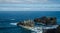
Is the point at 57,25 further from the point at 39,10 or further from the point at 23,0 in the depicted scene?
the point at 23,0

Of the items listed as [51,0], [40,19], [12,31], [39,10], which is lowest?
[12,31]

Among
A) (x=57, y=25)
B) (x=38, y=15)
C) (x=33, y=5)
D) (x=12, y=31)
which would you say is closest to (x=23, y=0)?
(x=33, y=5)

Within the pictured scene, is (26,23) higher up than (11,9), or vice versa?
(11,9)

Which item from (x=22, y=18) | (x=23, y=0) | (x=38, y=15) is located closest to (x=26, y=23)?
(x=22, y=18)

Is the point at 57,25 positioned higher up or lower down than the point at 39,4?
lower down

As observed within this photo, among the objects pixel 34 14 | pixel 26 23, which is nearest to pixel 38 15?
pixel 34 14

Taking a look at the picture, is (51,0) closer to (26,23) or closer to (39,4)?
(39,4)
